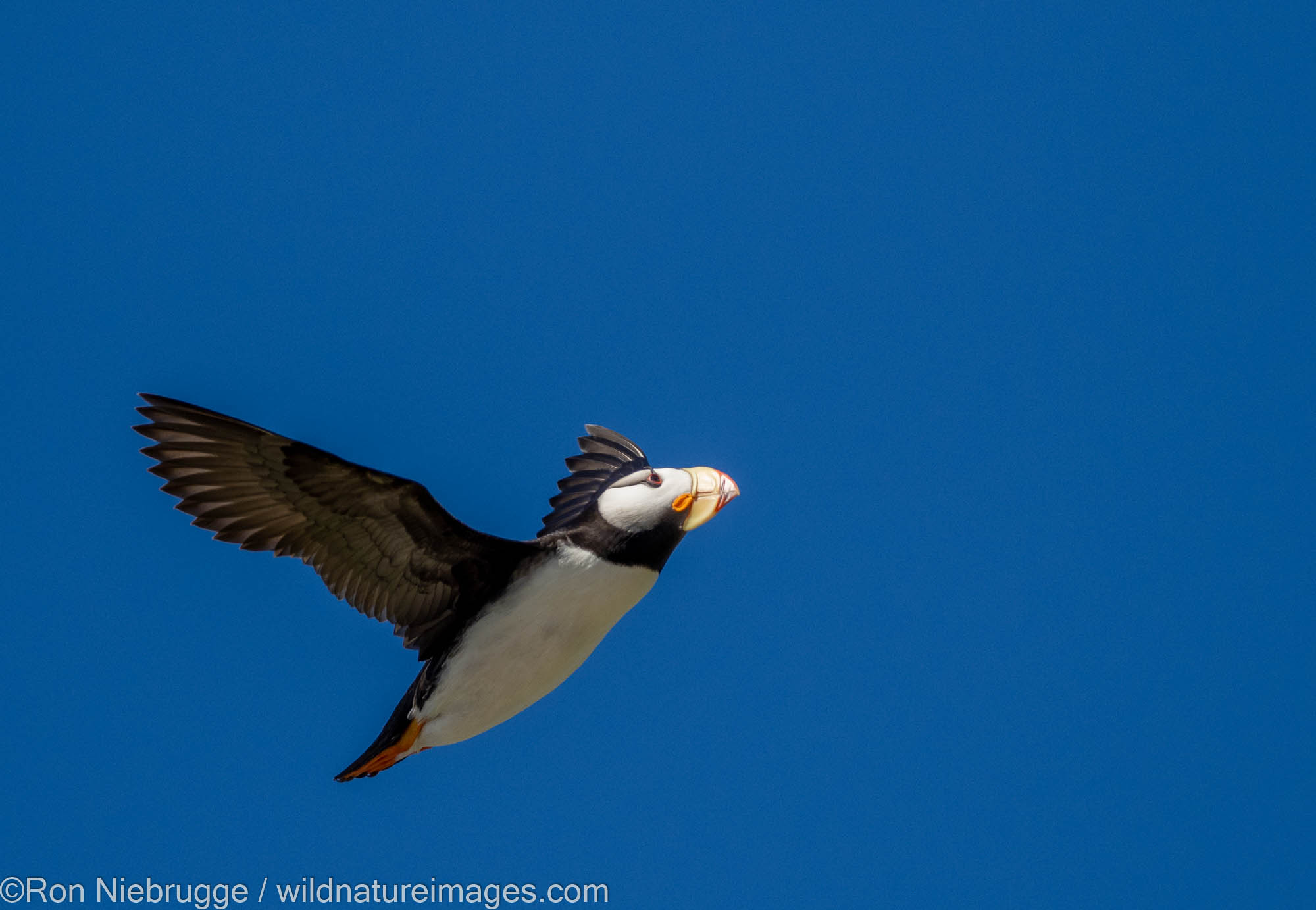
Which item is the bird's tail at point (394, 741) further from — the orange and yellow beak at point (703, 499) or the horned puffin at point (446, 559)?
the orange and yellow beak at point (703, 499)

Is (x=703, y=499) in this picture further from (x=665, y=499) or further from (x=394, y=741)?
(x=394, y=741)

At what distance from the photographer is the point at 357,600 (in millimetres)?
6867

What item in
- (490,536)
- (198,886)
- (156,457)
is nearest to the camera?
(156,457)

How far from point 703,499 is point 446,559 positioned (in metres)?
1.28

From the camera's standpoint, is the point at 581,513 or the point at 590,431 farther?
the point at 590,431

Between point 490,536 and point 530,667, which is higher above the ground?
point 490,536

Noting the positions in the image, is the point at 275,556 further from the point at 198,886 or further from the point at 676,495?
the point at 198,886

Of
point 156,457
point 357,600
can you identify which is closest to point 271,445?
point 156,457

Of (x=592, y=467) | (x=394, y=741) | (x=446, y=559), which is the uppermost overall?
(x=592, y=467)

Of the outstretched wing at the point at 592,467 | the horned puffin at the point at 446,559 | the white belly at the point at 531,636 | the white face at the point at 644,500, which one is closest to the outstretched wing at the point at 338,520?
the horned puffin at the point at 446,559

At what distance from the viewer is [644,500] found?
6.80m

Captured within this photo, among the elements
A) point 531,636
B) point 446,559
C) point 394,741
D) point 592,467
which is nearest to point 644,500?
point 531,636

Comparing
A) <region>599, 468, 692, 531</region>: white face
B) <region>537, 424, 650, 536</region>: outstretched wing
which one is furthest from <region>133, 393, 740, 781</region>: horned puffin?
<region>537, 424, 650, 536</region>: outstretched wing

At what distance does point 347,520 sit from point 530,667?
111 cm
